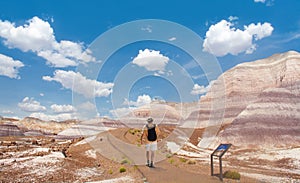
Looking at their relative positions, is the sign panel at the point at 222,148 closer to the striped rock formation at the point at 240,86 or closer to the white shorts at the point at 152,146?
the white shorts at the point at 152,146

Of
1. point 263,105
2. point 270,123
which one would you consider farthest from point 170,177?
point 263,105

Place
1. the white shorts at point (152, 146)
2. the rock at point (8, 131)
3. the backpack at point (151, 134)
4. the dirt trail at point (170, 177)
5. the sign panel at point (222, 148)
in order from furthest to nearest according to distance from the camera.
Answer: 1. the rock at point (8, 131)
2. the white shorts at point (152, 146)
3. the backpack at point (151, 134)
4. the sign panel at point (222, 148)
5. the dirt trail at point (170, 177)

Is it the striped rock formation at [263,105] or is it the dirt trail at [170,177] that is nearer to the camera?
the dirt trail at [170,177]

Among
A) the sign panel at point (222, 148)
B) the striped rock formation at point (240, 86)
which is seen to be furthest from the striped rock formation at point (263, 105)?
the sign panel at point (222, 148)

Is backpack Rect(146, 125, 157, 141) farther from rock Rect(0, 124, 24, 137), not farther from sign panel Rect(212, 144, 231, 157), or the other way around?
rock Rect(0, 124, 24, 137)

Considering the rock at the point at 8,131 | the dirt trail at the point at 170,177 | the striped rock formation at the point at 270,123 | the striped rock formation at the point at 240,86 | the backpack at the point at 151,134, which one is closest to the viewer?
the dirt trail at the point at 170,177

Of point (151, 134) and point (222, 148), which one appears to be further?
point (151, 134)

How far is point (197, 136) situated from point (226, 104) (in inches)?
573

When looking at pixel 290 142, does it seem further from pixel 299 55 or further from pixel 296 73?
pixel 299 55

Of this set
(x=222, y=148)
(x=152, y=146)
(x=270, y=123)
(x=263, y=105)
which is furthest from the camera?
(x=263, y=105)

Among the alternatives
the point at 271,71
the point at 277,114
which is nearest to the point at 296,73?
the point at 277,114

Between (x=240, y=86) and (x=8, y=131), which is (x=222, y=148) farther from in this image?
(x=8, y=131)

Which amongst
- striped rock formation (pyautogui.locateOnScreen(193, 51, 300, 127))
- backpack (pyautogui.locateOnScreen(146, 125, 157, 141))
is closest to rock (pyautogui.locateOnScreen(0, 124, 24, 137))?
striped rock formation (pyautogui.locateOnScreen(193, 51, 300, 127))

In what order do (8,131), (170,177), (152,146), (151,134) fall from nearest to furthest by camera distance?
(170,177) → (151,134) → (152,146) → (8,131)
